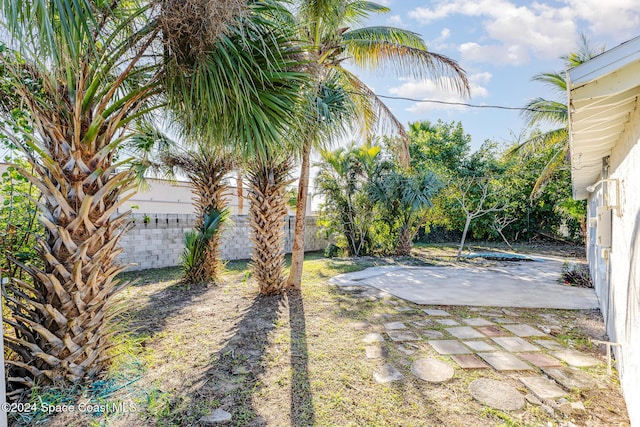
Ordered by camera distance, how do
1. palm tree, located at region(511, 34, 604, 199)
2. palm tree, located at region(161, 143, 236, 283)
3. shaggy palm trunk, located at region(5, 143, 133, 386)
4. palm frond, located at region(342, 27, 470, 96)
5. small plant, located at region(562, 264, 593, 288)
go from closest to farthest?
shaggy palm trunk, located at region(5, 143, 133, 386) → palm frond, located at region(342, 27, 470, 96) → small plant, located at region(562, 264, 593, 288) → palm tree, located at region(161, 143, 236, 283) → palm tree, located at region(511, 34, 604, 199)

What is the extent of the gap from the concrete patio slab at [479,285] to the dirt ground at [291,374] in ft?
1.90

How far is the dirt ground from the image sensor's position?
2455 millimetres

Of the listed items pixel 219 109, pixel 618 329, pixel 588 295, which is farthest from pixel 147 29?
pixel 588 295

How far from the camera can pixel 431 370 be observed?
3.21 meters

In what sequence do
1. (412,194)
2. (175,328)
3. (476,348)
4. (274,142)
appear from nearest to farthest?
(274,142) → (476,348) → (175,328) → (412,194)

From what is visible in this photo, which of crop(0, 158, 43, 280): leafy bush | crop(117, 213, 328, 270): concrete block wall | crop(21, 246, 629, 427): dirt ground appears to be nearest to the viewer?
crop(21, 246, 629, 427): dirt ground

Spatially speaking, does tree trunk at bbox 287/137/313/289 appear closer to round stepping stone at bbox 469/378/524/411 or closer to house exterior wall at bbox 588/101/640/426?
round stepping stone at bbox 469/378/524/411

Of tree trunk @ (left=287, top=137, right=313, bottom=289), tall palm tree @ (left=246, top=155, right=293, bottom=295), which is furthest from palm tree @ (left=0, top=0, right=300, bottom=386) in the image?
tree trunk @ (left=287, top=137, right=313, bottom=289)

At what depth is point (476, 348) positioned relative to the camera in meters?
3.73

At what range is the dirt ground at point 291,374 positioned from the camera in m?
2.46

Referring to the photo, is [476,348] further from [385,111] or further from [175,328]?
[385,111]

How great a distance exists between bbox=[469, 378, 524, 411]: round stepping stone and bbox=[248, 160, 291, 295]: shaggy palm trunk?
13.2 feet

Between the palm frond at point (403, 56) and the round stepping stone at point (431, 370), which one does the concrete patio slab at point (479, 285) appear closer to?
the round stepping stone at point (431, 370)

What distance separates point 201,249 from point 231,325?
3.22m
